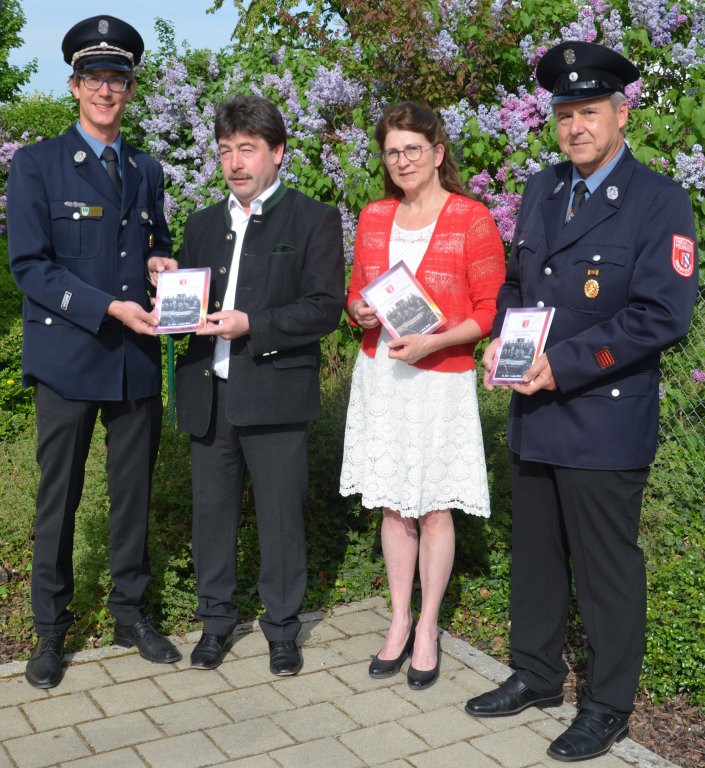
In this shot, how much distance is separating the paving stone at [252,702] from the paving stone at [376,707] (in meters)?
0.24

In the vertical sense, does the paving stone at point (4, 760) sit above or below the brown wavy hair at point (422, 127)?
below

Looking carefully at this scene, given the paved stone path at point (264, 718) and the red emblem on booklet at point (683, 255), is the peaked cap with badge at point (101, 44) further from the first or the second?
the paved stone path at point (264, 718)

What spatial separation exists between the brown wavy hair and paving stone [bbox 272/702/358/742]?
6.98 ft

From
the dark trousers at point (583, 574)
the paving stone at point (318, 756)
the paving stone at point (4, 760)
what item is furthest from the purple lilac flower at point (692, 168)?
the paving stone at point (4, 760)

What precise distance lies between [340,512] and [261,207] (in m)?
2.15

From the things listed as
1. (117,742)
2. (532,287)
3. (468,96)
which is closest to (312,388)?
(532,287)

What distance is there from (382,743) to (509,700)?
0.54m

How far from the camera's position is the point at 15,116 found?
16.7 metres

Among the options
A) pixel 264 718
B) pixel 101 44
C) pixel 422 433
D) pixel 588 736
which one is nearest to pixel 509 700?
pixel 588 736

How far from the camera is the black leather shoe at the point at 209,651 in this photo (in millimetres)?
4305

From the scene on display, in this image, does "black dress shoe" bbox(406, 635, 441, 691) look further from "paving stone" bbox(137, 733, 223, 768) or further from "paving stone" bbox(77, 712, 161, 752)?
"paving stone" bbox(77, 712, 161, 752)

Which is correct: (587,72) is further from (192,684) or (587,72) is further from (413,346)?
(192,684)

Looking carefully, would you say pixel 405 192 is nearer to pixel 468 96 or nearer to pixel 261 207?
pixel 261 207

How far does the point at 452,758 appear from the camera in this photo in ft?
11.9
